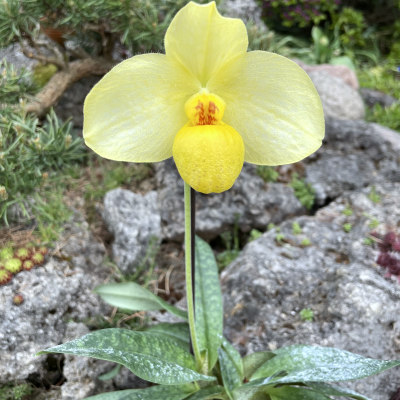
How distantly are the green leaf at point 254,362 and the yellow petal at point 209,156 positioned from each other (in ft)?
1.86

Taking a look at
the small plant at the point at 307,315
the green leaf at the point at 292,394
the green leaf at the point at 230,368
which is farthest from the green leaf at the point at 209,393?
the small plant at the point at 307,315

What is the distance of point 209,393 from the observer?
3.53ft

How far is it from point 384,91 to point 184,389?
9.00 feet

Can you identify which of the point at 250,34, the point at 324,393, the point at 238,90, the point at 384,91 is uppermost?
the point at 238,90

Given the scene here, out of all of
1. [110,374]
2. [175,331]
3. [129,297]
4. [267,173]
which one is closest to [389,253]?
[267,173]

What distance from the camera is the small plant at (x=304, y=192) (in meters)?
1.83

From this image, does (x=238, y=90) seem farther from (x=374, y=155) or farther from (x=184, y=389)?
(x=374, y=155)

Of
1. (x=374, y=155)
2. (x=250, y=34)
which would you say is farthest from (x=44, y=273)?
(x=374, y=155)

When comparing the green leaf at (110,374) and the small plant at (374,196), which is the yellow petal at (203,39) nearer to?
the green leaf at (110,374)

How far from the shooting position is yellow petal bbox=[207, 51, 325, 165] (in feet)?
2.71

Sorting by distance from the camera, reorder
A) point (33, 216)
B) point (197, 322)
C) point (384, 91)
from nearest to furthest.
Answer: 1. point (197, 322)
2. point (33, 216)
3. point (384, 91)

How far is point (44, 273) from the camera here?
4.14 ft

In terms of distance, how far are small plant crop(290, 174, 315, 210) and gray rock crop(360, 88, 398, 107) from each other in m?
1.26

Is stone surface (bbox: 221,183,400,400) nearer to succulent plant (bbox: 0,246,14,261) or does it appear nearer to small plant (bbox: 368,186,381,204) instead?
small plant (bbox: 368,186,381,204)
